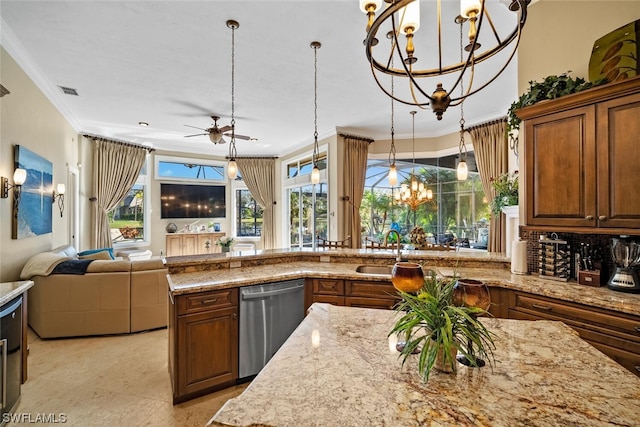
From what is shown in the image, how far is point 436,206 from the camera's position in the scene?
6.41m

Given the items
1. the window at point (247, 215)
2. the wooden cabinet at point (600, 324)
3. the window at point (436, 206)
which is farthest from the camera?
the window at point (247, 215)

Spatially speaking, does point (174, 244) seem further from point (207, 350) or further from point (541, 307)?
point (541, 307)

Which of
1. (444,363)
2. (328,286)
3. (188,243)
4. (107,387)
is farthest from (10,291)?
(188,243)

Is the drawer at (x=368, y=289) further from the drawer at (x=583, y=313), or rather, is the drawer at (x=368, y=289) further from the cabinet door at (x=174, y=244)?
the cabinet door at (x=174, y=244)

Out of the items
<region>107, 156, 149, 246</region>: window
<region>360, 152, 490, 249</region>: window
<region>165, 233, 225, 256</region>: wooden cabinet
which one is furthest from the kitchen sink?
<region>107, 156, 149, 246</region>: window

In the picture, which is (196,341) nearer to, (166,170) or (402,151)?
(402,151)

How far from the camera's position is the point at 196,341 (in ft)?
7.65

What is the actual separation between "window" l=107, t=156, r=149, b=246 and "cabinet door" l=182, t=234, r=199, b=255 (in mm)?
827

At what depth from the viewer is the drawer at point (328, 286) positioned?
2861 millimetres

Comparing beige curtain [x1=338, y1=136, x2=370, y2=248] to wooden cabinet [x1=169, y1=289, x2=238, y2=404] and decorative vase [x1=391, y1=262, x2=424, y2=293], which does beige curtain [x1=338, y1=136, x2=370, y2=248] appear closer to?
wooden cabinet [x1=169, y1=289, x2=238, y2=404]

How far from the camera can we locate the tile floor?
2.20 metres

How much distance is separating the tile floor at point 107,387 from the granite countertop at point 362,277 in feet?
2.90

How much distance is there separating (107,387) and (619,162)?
4.25 metres

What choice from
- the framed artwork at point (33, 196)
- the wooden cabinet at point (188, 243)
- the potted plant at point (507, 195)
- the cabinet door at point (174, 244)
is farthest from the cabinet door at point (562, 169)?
the cabinet door at point (174, 244)
